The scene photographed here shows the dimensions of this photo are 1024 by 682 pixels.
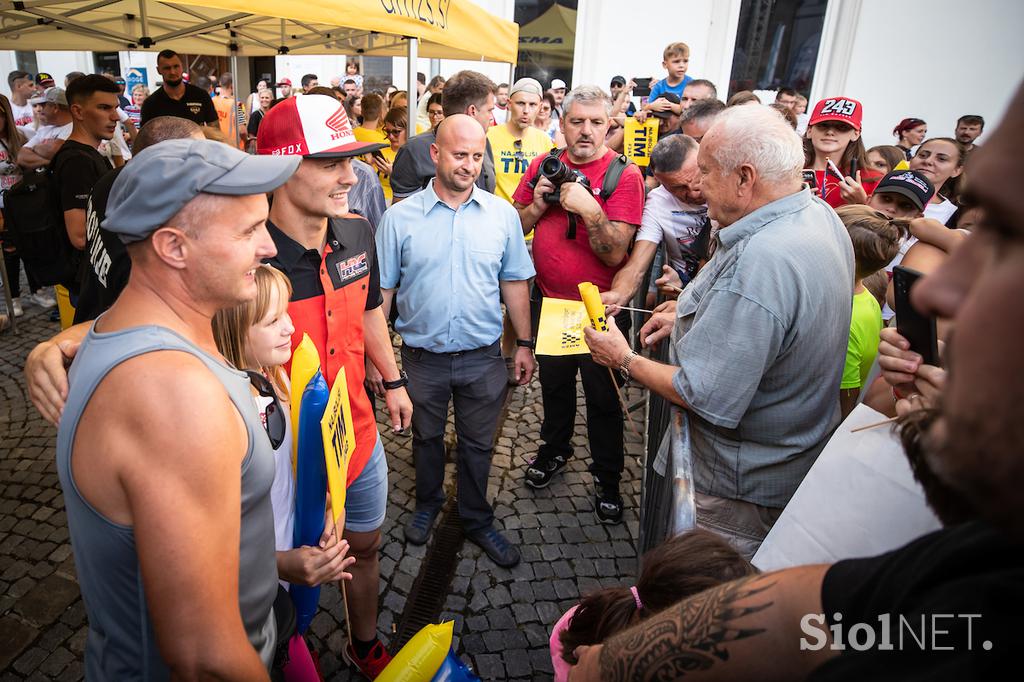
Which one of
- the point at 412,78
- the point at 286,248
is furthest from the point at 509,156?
the point at 286,248

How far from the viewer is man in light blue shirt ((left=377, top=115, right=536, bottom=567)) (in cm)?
319

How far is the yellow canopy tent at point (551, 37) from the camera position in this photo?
1523 cm

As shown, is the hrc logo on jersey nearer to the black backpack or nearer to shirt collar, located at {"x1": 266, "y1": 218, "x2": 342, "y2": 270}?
shirt collar, located at {"x1": 266, "y1": 218, "x2": 342, "y2": 270}

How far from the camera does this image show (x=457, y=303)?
322 cm

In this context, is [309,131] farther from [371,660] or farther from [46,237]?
[46,237]

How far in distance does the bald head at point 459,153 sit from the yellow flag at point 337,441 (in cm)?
158

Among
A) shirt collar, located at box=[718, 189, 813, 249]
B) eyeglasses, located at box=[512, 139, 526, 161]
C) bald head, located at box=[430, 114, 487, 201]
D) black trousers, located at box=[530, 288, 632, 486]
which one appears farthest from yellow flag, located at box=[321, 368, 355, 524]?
eyeglasses, located at box=[512, 139, 526, 161]

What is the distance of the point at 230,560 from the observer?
47.9 inches

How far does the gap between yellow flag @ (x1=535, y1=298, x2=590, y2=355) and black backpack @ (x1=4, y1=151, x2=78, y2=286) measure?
11.7 ft

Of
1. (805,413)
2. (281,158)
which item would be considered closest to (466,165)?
(281,158)

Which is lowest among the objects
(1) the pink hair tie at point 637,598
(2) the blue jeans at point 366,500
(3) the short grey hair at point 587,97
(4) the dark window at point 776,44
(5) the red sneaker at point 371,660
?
(5) the red sneaker at point 371,660

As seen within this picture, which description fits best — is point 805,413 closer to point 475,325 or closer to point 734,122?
point 734,122
